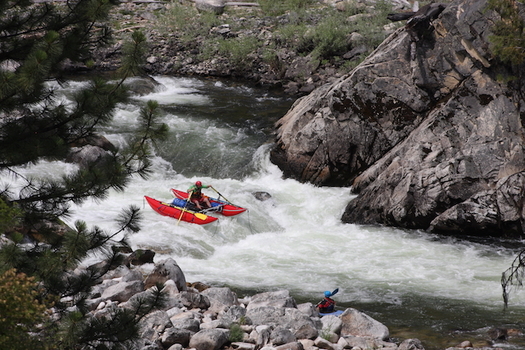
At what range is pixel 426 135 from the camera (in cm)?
1376

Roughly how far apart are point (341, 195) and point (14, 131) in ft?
34.0

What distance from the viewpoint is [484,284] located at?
10.3m

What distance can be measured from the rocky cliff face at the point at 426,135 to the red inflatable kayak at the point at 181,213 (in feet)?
11.4

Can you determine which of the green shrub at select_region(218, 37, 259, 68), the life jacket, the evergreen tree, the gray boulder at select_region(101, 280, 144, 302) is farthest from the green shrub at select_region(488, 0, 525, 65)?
the green shrub at select_region(218, 37, 259, 68)

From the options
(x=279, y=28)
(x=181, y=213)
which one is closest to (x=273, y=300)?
(x=181, y=213)

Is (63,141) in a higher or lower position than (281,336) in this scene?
higher

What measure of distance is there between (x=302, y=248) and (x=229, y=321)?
5.13 metres

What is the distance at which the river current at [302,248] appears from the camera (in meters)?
9.27

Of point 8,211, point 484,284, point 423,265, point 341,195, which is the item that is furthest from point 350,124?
point 8,211

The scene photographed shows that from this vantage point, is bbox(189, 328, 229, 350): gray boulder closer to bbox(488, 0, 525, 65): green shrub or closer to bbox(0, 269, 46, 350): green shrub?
bbox(0, 269, 46, 350): green shrub

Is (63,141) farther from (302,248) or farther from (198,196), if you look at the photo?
(198,196)

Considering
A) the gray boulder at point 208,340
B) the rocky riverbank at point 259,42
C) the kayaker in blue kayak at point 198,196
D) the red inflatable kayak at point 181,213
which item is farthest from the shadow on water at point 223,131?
the gray boulder at point 208,340

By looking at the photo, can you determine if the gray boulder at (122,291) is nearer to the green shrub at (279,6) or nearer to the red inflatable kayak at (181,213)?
the red inflatable kayak at (181,213)

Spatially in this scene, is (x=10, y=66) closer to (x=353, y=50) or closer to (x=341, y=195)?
(x=341, y=195)
